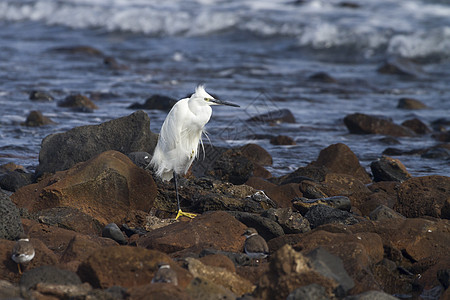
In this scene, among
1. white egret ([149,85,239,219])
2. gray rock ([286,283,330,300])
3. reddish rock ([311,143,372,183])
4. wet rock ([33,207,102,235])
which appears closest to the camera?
gray rock ([286,283,330,300])

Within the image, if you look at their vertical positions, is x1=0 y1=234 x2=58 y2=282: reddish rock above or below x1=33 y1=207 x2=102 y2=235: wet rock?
above

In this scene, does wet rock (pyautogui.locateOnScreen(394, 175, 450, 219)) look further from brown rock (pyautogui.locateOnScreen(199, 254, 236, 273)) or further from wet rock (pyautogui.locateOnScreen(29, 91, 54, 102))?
wet rock (pyautogui.locateOnScreen(29, 91, 54, 102))

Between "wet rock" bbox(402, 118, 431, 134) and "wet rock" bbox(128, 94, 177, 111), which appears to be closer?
"wet rock" bbox(402, 118, 431, 134)

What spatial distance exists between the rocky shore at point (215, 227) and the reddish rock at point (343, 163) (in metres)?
0.01

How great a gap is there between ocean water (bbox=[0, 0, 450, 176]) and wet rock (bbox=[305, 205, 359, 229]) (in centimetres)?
240

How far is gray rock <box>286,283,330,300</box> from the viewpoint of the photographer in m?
3.25

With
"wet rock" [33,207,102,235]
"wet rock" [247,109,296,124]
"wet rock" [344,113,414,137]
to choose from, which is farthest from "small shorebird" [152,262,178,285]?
"wet rock" [247,109,296,124]

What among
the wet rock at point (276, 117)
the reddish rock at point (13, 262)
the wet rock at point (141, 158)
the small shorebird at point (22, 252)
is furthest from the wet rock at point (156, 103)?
the small shorebird at point (22, 252)

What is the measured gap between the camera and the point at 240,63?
51.8 ft

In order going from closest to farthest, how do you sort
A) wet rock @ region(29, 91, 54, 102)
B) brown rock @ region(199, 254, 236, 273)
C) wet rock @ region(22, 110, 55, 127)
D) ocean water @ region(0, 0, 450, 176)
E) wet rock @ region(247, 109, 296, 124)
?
brown rock @ region(199, 254, 236, 273) < wet rock @ region(22, 110, 55, 127) < ocean water @ region(0, 0, 450, 176) < wet rock @ region(247, 109, 296, 124) < wet rock @ region(29, 91, 54, 102)

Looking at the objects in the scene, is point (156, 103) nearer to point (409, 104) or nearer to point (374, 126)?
point (374, 126)

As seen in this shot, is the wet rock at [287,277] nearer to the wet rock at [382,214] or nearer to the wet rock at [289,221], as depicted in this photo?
the wet rock at [289,221]

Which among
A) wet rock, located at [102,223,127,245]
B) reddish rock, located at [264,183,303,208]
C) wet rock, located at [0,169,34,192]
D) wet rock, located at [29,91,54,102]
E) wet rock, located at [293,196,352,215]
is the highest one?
wet rock, located at [102,223,127,245]

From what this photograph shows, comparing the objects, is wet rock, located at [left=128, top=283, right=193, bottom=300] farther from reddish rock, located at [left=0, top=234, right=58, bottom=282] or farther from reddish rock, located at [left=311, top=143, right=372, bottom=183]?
reddish rock, located at [left=311, top=143, right=372, bottom=183]
